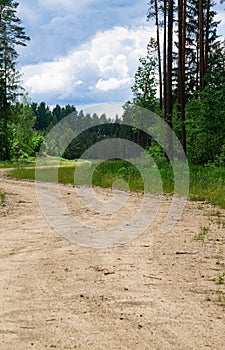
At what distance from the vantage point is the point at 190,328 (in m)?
3.55

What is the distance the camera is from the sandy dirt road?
339cm

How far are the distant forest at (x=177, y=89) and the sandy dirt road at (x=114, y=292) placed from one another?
1432 cm

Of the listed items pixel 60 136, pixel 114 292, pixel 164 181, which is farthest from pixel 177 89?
pixel 60 136

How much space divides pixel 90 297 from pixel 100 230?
3568mm

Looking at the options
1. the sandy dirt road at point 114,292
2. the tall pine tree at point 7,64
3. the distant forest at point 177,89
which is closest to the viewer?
the sandy dirt road at point 114,292

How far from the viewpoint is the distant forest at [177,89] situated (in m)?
21.4

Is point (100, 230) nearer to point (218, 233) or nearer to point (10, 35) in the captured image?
point (218, 233)

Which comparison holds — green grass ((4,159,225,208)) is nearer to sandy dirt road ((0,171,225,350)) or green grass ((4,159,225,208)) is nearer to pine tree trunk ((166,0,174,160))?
pine tree trunk ((166,0,174,160))

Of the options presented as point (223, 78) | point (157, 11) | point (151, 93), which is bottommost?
point (223, 78)

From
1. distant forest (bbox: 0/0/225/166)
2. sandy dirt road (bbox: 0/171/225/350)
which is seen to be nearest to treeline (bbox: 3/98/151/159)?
distant forest (bbox: 0/0/225/166)

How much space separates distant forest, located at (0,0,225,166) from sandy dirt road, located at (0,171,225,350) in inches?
564

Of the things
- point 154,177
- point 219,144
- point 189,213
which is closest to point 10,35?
point 219,144

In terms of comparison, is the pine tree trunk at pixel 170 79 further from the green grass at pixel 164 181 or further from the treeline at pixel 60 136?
the treeline at pixel 60 136

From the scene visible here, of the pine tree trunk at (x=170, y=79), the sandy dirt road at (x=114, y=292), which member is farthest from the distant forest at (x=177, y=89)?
the sandy dirt road at (x=114, y=292)
